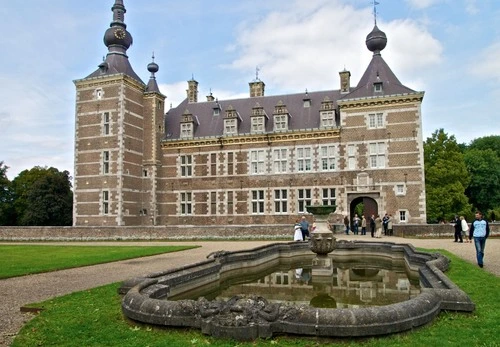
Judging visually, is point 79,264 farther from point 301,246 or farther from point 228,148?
point 228,148

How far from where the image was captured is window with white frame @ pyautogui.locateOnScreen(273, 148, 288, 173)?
33.4 m

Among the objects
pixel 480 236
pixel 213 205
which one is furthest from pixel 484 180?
pixel 480 236

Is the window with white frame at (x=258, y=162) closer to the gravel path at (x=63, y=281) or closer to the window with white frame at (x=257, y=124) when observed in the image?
the window with white frame at (x=257, y=124)

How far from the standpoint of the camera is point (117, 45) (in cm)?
3503

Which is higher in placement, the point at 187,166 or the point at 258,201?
the point at 187,166

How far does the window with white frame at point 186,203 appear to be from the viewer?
3550 centimetres

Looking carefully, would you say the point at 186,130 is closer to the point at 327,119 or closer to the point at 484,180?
the point at 327,119

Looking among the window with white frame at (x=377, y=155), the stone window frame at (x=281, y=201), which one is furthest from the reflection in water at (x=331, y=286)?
the stone window frame at (x=281, y=201)

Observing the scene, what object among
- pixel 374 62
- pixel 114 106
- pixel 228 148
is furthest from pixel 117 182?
pixel 374 62

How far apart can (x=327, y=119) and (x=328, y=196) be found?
19.6ft

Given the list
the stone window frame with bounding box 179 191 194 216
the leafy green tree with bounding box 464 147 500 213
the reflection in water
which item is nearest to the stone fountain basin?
the reflection in water

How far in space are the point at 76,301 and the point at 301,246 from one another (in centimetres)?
1025

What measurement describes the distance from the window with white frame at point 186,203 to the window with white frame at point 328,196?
11.2m

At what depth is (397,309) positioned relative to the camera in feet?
18.8
